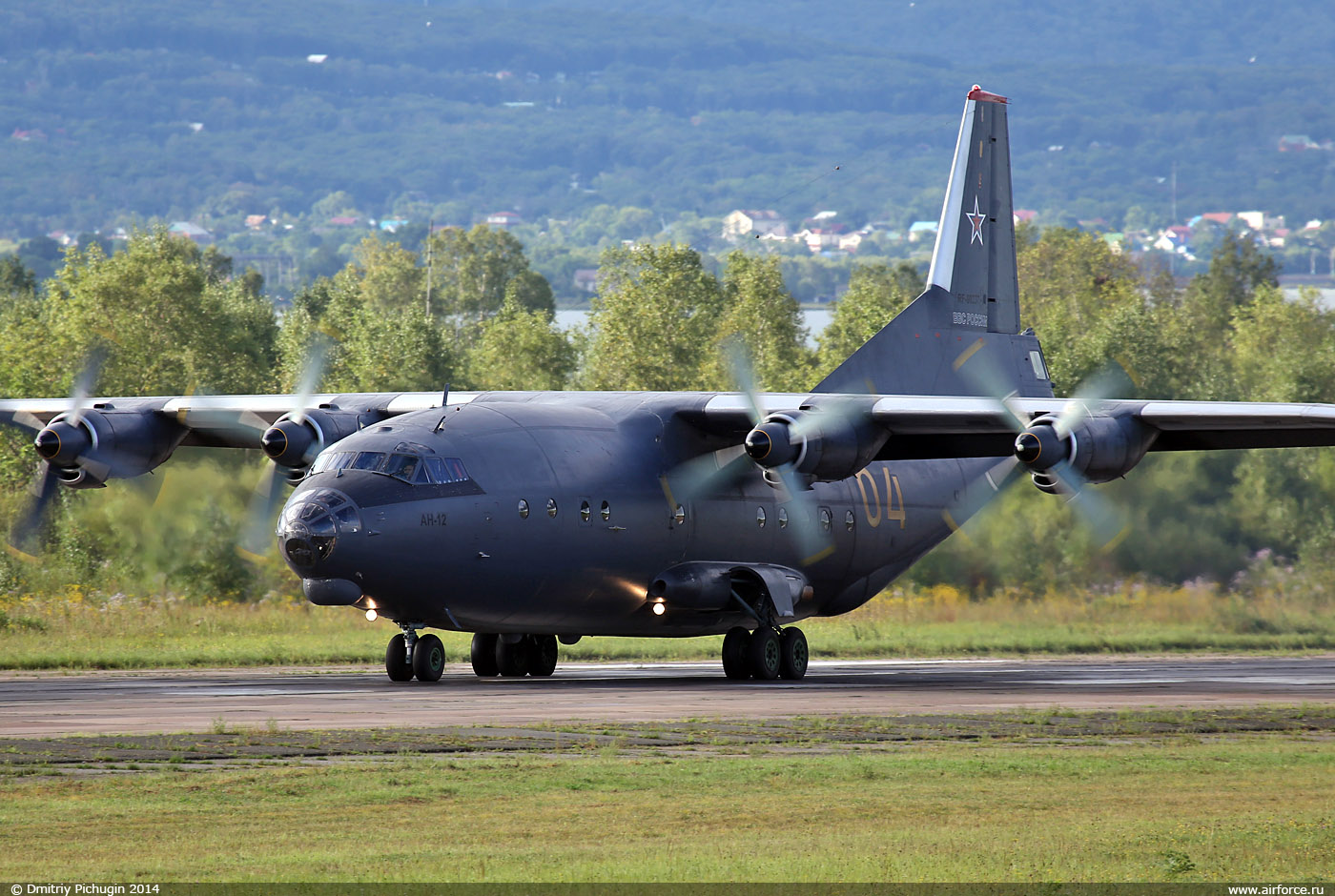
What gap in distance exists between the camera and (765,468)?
25297 millimetres

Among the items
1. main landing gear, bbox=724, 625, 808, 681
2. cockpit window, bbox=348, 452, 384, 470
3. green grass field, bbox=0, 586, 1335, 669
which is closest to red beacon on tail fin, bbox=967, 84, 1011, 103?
green grass field, bbox=0, 586, 1335, 669

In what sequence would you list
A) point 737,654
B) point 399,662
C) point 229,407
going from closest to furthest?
point 399,662 → point 737,654 → point 229,407

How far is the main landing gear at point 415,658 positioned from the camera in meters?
25.3

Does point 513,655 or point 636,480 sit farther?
point 513,655

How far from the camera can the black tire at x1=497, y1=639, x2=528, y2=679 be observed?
2823 centimetres

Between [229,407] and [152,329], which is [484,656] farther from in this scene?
[152,329]

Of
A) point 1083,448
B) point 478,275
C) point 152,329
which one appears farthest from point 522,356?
point 478,275

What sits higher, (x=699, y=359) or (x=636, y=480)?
(x=699, y=359)

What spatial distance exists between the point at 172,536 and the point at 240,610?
257cm

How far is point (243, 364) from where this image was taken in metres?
72.1

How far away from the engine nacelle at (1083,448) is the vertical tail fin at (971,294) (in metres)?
7.41

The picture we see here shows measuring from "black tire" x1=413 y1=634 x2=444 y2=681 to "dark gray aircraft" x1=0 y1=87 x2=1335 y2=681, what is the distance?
33 mm

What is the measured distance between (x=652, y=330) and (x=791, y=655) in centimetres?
4677

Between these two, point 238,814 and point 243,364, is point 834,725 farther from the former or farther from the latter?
point 243,364
